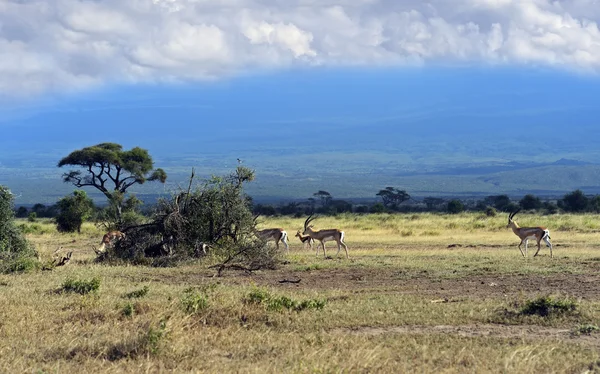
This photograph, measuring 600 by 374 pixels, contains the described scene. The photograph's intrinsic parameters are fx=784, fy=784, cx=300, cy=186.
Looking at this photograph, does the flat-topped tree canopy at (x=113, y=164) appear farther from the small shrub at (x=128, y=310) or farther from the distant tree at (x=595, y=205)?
the small shrub at (x=128, y=310)

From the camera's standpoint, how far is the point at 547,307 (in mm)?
10539

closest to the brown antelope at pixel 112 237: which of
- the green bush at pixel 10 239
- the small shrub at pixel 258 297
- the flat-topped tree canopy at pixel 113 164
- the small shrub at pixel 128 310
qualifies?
the green bush at pixel 10 239

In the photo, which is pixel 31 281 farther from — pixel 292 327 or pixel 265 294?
pixel 292 327

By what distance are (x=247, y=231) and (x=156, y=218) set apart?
2.34 meters

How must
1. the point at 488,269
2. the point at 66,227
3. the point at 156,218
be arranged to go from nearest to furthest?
the point at 488,269
the point at 156,218
the point at 66,227

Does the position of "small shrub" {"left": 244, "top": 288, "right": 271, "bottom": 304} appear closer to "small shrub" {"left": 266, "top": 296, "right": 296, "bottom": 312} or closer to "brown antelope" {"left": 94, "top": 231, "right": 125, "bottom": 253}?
"small shrub" {"left": 266, "top": 296, "right": 296, "bottom": 312}

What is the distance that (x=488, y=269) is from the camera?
16.7m

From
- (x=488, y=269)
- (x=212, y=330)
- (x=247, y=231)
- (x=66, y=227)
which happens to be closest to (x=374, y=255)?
(x=247, y=231)

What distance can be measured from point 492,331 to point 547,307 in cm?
122

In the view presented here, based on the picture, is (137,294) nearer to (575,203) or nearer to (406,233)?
(406,233)

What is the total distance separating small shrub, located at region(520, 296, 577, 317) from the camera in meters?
10.5

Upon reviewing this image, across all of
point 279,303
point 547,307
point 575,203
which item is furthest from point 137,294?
point 575,203

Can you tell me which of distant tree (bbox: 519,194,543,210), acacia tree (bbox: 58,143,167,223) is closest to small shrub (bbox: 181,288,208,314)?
acacia tree (bbox: 58,143,167,223)

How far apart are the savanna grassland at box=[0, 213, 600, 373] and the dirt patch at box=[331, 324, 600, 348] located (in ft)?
0.08
